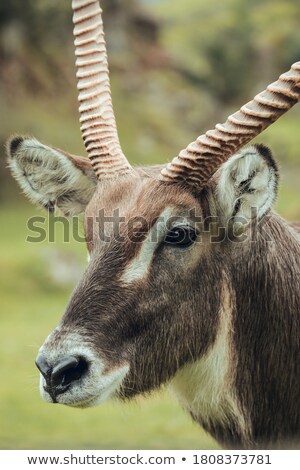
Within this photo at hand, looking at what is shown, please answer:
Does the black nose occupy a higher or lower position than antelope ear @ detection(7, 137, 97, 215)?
lower

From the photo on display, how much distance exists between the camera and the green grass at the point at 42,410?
1622 cm

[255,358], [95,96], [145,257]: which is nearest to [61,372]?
[145,257]

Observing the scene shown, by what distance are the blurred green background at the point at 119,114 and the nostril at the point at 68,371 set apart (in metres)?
0.95

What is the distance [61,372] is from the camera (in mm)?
7117

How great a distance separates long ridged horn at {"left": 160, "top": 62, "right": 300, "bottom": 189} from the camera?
25.7 feet

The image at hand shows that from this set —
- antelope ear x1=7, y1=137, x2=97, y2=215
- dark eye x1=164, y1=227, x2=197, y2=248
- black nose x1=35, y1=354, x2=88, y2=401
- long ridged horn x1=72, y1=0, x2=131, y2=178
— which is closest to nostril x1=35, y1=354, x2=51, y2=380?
black nose x1=35, y1=354, x2=88, y2=401

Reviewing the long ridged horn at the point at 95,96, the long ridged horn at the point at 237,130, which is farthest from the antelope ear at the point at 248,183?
the long ridged horn at the point at 95,96

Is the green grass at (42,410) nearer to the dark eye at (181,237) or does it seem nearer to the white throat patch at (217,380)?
the white throat patch at (217,380)

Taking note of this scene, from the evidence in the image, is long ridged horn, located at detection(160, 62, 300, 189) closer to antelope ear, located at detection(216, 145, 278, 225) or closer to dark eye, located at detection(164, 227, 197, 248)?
antelope ear, located at detection(216, 145, 278, 225)

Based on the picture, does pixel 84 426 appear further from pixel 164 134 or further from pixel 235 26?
pixel 235 26

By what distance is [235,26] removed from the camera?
7138 cm

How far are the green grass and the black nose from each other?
114 cm

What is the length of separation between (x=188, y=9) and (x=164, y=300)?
282 ft

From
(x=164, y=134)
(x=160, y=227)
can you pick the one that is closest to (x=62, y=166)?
(x=160, y=227)
